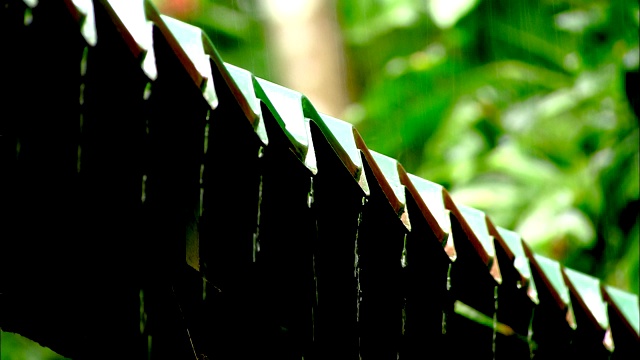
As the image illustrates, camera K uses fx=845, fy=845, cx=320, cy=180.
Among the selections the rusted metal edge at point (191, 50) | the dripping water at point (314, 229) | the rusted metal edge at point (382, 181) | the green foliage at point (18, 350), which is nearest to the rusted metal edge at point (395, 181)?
the rusted metal edge at point (382, 181)

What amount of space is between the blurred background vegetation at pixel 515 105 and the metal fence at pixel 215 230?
346 centimetres

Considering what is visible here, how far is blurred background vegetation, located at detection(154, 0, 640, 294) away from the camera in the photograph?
5941 millimetres

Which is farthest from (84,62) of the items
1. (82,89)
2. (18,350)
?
(18,350)

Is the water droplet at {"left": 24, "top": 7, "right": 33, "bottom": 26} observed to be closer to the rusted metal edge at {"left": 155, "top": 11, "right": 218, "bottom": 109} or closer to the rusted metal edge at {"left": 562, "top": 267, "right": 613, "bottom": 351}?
the rusted metal edge at {"left": 155, "top": 11, "right": 218, "bottom": 109}

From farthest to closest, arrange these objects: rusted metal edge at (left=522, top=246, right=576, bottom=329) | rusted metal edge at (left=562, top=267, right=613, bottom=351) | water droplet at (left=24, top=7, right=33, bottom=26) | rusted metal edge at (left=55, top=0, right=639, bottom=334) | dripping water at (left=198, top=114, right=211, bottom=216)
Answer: rusted metal edge at (left=562, top=267, right=613, bottom=351) → rusted metal edge at (left=522, top=246, right=576, bottom=329) → dripping water at (left=198, top=114, right=211, bottom=216) → rusted metal edge at (left=55, top=0, right=639, bottom=334) → water droplet at (left=24, top=7, right=33, bottom=26)

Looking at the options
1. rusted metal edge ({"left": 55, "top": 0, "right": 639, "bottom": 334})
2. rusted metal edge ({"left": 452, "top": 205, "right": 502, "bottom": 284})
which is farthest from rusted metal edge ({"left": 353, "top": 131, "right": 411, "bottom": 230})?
rusted metal edge ({"left": 452, "top": 205, "right": 502, "bottom": 284})

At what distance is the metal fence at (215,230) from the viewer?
1.52m

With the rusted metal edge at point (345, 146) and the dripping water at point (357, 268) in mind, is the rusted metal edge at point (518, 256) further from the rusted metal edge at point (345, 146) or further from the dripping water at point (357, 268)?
the rusted metal edge at point (345, 146)

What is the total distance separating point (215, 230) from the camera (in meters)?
1.90

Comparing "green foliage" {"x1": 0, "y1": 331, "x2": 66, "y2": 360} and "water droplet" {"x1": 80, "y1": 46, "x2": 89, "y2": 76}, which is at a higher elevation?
"water droplet" {"x1": 80, "y1": 46, "x2": 89, "y2": 76}

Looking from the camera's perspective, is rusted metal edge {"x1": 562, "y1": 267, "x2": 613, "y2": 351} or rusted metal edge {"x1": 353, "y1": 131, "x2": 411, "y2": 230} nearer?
rusted metal edge {"x1": 353, "y1": 131, "x2": 411, "y2": 230}

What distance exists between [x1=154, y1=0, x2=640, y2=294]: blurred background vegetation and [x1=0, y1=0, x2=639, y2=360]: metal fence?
3458 mm

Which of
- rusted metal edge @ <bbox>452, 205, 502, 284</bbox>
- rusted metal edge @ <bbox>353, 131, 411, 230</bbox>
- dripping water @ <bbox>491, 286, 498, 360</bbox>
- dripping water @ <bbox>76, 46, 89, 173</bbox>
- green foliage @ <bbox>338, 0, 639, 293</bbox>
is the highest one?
green foliage @ <bbox>338, 0, 639, 293</bbox>

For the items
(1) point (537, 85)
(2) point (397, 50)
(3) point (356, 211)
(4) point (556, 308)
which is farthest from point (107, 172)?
(2) point (397, 50)
